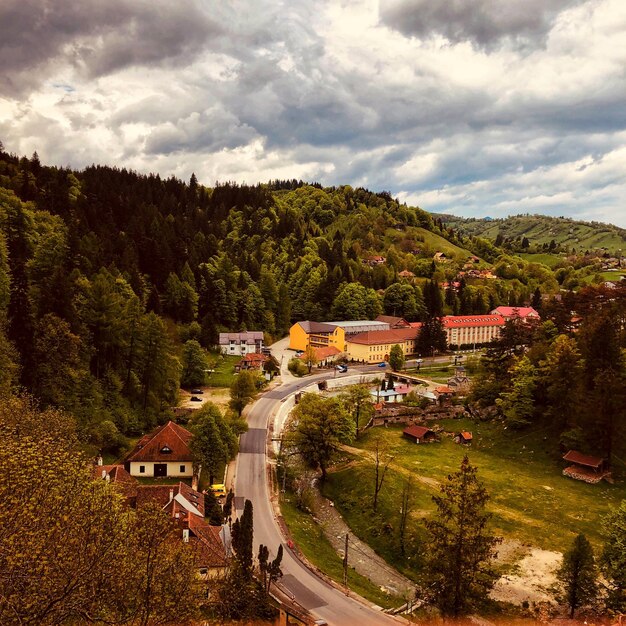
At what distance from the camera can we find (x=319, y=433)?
167ft

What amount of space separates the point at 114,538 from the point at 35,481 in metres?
3.23

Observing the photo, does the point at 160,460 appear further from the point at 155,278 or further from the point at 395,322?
the point at 395,322

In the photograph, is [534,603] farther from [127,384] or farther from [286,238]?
[286,238]

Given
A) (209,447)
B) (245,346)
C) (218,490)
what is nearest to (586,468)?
(218,490)

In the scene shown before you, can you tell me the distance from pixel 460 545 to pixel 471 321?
97.5m

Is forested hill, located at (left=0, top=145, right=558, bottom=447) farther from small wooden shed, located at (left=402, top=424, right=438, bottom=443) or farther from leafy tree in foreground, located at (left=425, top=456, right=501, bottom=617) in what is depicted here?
small wooden shed, located at (left=402, top=424, right=438, bottom=443)

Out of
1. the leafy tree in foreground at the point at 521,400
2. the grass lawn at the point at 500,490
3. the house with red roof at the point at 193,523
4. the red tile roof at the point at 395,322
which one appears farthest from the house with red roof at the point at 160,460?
the red tile roof at the point at 395,322

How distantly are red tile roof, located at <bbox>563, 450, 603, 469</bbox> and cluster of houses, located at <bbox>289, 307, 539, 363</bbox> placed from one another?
46617mm

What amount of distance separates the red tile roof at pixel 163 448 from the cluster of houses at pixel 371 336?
4897 centimetres

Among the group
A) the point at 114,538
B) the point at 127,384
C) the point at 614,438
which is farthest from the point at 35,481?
the point at 614,438

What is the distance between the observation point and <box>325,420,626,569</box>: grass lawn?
39812 mm

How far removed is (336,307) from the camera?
125062 millimetres

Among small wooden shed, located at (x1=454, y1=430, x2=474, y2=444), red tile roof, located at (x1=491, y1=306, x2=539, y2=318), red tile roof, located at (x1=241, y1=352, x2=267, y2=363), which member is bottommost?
small wooden shed, located at (x1=454, y1=430, x2=474, y2=444)

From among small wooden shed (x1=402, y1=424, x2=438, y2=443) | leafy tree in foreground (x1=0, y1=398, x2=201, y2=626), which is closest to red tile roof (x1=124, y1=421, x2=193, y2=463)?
leafy tree in foreground (x1=0, y1=398, x2=201, y2=626)
